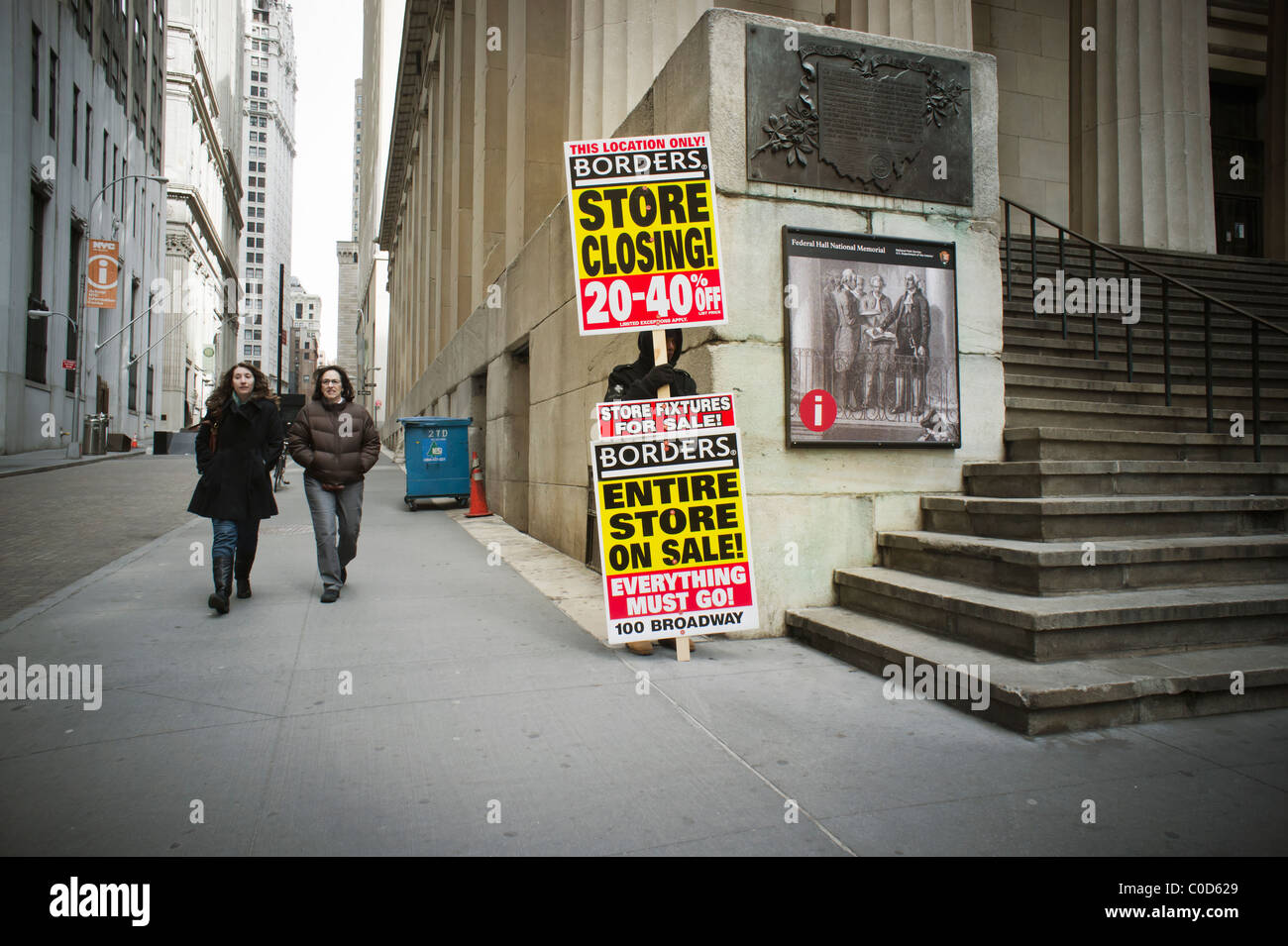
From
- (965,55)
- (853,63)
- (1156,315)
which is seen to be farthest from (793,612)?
(1156,315)

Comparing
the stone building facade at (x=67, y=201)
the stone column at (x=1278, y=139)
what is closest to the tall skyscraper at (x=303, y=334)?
the stone building facade at (x=67, y=201)

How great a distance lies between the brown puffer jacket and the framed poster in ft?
12.3

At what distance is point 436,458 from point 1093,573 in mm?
11719

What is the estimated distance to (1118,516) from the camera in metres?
5.26

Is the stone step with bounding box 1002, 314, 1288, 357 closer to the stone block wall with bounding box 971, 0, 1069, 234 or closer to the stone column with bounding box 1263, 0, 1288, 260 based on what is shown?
the stone column with bounding box 1263, 0, 1288, 260

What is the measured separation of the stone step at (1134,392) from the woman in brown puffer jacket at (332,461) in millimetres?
5869

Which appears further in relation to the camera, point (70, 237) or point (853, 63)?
point (70, 237)

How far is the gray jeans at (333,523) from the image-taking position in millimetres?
6859

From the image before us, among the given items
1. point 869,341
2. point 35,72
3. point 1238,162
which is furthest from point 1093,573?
point 35,72

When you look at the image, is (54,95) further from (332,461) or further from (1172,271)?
(1172,271)

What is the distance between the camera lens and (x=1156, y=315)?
9781 mm

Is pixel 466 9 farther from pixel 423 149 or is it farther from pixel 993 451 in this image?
pixel 993 451

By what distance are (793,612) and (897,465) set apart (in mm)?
1420

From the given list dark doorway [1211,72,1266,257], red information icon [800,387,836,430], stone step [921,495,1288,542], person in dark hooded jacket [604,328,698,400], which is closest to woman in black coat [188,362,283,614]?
person in dark hooded jacket [604,328,698,400]
